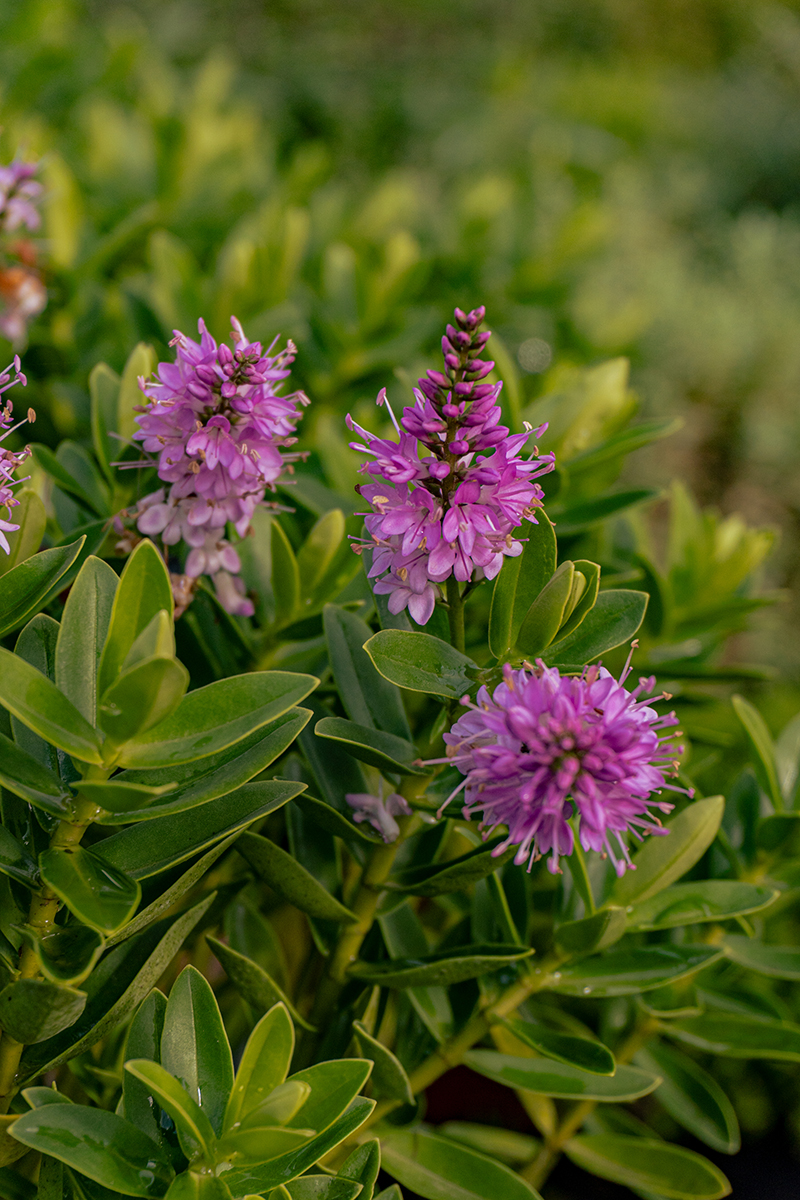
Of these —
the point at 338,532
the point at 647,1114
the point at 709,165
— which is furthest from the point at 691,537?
the point at 709,165

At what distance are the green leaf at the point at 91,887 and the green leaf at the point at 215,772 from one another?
1.5 inches

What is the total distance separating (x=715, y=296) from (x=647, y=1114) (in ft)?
11.7

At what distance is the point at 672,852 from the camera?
38.8 inches

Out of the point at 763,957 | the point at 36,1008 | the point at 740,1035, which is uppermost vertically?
the point at 36,1008

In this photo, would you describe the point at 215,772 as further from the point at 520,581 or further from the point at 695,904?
the point at 695,904

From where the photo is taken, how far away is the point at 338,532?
3.33ft

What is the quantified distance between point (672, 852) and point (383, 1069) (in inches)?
14.3

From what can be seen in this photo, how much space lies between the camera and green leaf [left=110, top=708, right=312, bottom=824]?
74 cm

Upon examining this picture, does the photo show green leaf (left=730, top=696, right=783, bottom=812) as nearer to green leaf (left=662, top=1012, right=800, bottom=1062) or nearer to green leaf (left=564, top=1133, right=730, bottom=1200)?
green leaf (left=662, top=1012, right=800, bottom=1062)

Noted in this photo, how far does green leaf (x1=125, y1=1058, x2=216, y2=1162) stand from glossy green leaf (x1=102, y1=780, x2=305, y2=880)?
153 millimetres

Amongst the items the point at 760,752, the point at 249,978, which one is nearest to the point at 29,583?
the point at 249,978

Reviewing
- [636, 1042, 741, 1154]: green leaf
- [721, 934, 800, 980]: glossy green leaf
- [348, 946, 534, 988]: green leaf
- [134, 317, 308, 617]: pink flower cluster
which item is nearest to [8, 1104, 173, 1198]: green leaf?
[348, 946, 534, 988]: green leaf

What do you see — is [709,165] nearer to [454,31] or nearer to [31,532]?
[454,31]

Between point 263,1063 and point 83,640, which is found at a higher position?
point 83,640
